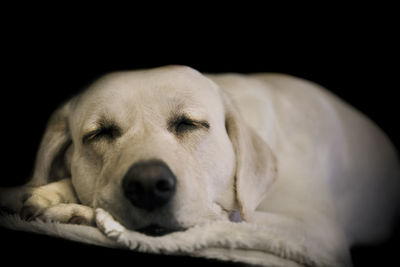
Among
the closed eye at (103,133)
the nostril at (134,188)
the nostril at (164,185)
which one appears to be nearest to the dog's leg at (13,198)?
the closed eye at (103,133)

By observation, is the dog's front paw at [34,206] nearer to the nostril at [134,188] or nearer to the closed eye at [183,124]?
the nostril at [134,188]

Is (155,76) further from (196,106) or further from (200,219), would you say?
(200,219)

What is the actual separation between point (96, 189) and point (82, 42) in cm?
Result: 73

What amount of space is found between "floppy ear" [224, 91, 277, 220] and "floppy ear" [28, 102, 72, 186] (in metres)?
0.72

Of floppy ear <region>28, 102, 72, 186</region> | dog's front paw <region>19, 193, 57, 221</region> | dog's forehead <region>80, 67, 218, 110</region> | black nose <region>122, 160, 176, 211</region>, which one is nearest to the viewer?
black nose <region>122, 160, 176, 211</region>

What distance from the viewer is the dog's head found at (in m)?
1.42

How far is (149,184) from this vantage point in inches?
52.6

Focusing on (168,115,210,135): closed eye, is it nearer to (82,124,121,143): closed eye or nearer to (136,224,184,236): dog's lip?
(82,124,121,143): closed eye

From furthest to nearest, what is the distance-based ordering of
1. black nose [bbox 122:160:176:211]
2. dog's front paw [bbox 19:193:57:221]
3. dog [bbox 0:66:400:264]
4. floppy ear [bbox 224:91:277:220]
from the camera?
floppy ear [bbox 224:91:277:220]
dog's front paw [bbox 19:193:57:221]
dog [bbox 0:66:400:264]
black nose [bbox 122:160:176:211]

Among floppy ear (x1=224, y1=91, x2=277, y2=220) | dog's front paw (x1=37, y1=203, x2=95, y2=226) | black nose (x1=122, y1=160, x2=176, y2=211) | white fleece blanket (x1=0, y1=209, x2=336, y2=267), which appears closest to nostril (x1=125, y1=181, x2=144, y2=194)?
black nose (x1=122, y1=160, x2=176, y2=211)

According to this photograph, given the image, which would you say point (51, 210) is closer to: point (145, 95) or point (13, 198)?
point (13, 198)

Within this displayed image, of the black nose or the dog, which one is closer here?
the black nose

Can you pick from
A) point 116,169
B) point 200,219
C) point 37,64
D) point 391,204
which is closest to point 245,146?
point 200,219

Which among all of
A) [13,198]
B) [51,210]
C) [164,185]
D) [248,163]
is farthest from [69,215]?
[248,163]
